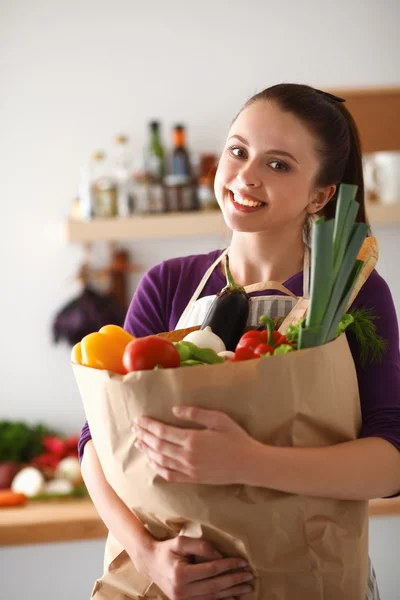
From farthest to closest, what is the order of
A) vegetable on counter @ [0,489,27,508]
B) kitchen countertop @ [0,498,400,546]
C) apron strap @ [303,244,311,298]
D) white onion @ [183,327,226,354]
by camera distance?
vegetable on counter @ [0,489,27,508] < kitchen countertop @ [0,498,400,546] < apron strap @ [303,244,311,298] < white onion @ [183,327,226,354]

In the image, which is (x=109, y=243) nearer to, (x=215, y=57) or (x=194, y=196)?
(x=194, y=196)

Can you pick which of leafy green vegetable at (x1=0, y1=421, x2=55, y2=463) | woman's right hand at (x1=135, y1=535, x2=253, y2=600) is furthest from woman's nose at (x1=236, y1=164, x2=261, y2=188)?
leafy green vegetable at (x1=0, y1=421, x2=55, y2=463)

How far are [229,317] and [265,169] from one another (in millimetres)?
242

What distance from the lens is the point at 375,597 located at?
1177 millimetres

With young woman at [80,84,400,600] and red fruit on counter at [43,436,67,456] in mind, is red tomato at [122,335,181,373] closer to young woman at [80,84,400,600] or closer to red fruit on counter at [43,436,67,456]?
young woman at [80,84,400,600]

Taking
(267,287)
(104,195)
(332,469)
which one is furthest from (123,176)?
(332,469)

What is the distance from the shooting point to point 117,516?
105cm

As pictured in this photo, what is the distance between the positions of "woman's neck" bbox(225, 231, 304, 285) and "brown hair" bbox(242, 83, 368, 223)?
0.12 metres

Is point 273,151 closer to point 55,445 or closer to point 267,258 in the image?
point 267,258

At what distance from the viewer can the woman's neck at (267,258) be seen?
1225mm

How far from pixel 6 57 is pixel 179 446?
253 cm

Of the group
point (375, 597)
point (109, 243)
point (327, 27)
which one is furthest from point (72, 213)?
point (375, 597)

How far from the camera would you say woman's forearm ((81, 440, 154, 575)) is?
101 centimetres

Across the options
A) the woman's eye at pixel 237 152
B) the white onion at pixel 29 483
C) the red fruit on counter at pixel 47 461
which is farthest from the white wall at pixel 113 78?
the woman's eye at pixel 237 152
